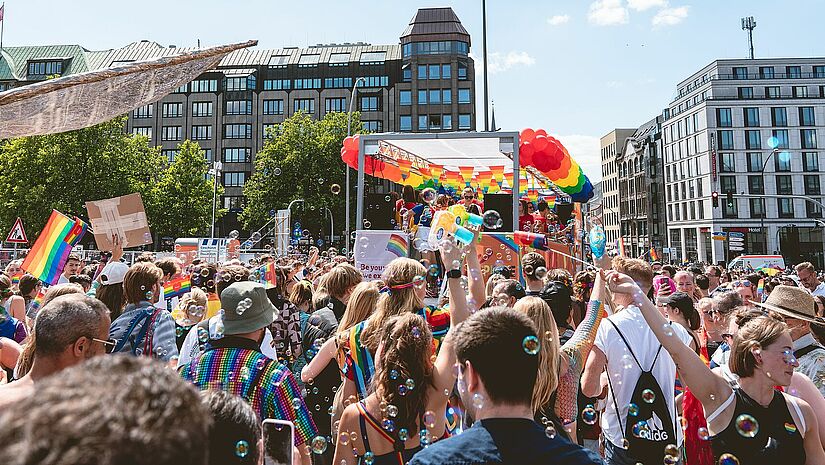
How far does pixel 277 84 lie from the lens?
6731cm

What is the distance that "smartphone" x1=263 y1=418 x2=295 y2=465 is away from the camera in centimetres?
211

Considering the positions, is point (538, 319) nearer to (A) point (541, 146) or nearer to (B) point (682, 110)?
(A) point (541, 146)

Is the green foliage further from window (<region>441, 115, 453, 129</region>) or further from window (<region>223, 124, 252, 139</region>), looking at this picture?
window (<region>223, 124, 252, 139</region>)

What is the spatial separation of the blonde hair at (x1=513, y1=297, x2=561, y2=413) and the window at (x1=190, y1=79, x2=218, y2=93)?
6976 cm

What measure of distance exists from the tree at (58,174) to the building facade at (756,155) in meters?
56.4

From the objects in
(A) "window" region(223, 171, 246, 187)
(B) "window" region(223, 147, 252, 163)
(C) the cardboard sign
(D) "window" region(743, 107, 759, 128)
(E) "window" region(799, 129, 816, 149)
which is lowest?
(C) the cardboard sign

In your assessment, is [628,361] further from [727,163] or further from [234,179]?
[727,163]

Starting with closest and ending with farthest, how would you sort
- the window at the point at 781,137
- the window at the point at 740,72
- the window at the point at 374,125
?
the window at the point at 374,125 < the window at the point at 781,137 < the window at the point at 740,72

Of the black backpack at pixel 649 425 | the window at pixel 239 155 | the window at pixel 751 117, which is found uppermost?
the window at pixel 751 117

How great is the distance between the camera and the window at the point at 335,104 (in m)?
64.8

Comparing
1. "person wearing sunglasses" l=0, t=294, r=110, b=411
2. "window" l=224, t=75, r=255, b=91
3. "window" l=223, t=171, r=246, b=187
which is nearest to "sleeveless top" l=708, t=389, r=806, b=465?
"person wearing sunglasses" l=0, t=294, r=110, b=411

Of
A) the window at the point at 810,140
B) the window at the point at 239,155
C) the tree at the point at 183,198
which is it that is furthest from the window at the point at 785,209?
the tree at the point at 183,198

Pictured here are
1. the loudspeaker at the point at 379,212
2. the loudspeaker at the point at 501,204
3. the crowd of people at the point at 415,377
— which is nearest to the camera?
the crowd of people at the point at 415,377

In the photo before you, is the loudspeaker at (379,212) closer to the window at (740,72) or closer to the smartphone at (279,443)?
the smartphone at (279,443)
